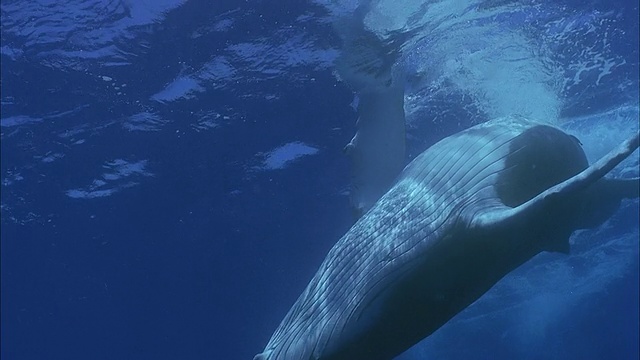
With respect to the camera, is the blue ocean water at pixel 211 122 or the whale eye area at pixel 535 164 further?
the blue ocean water at pixel 211 122

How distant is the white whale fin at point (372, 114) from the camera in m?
8.77

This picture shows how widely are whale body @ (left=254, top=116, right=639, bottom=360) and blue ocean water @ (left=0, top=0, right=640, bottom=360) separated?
6351 mm

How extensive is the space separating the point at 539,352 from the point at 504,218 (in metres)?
A: 86.6

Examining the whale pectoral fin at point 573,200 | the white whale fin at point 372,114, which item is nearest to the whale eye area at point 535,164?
the whale pectoral fin at point 573,200

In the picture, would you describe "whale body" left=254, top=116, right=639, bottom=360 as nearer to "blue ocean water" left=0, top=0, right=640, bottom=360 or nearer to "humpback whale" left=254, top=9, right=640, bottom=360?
"humpback whale" left=254, top=9, right=640, bottom=360

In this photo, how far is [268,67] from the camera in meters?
12.0

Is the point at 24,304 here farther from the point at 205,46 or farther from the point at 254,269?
the point at 205,46

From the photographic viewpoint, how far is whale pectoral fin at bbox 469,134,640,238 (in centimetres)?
375

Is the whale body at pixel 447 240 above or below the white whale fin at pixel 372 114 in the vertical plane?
above

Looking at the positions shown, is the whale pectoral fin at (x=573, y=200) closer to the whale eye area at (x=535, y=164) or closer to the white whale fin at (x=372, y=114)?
the whale eye area at (x=535, y=164)

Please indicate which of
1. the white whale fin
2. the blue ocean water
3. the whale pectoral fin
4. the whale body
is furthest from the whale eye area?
the blue ocean water

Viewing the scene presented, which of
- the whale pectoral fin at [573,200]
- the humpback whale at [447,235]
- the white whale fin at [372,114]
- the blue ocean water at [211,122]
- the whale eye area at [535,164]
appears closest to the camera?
the whale pectoral fin at [573,200]

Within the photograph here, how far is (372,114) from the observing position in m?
9.72

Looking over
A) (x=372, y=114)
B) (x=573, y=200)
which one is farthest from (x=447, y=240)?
(x=372, y=114)
